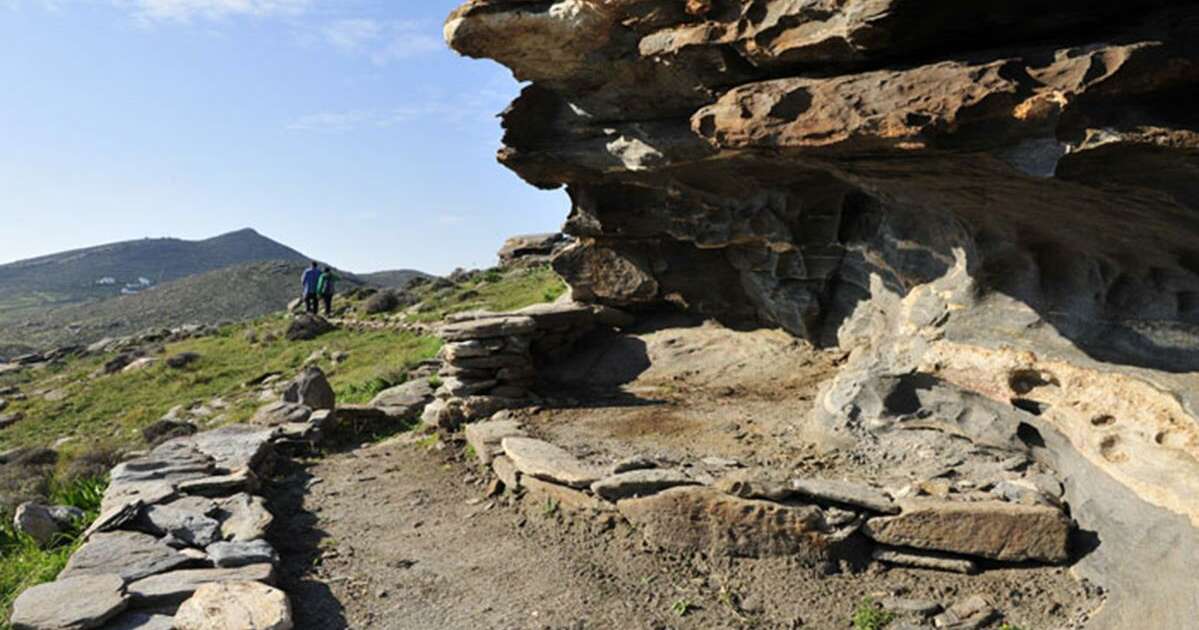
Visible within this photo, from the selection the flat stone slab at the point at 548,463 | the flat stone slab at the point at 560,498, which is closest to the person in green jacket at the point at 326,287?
the flat stone slab at the point at 548,463

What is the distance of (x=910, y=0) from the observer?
527cm

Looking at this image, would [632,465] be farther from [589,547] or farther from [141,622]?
[141,622]

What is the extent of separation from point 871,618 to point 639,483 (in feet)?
7.11

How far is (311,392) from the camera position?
44.3ft

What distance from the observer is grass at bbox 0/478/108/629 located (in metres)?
7.37

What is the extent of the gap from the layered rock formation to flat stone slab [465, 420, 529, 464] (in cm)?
335

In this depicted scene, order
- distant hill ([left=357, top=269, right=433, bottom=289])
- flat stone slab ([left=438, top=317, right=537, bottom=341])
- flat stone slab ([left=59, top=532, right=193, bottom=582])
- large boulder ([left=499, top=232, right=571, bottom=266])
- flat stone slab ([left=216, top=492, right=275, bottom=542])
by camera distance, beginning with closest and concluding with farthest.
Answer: flat stone slab ([left=59, top=532, right=193, bottom=582]) → flat stone slab ([left=216, top=492, right=275, bottom=542]) → flat stone slab ([left=438, top=317, right=537, bottom=341]) → large boulder ([left=499, top=232, right=571, bottom=266]) → distant hill ([left=357, top=269, right=433, bottom=289])

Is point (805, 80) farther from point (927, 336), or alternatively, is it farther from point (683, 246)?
point (683, 246)

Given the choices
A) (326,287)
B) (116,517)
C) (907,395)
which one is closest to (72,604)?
(116,517)

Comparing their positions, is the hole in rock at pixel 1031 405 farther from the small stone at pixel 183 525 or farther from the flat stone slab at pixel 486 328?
the small stone at pixel 183 525

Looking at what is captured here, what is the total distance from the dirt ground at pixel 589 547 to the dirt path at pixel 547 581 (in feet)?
0.05

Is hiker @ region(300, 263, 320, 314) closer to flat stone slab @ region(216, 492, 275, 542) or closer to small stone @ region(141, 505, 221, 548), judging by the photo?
flat stone slab @ region(216, 492, 275, 542)

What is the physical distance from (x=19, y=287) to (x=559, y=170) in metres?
119

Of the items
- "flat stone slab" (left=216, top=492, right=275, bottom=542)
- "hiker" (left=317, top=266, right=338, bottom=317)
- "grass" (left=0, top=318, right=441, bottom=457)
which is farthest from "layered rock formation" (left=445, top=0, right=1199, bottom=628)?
"hiker" (left=317, top=266, right=338, bottom=317)
